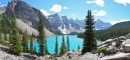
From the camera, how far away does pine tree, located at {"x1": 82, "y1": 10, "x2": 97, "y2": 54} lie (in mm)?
43000

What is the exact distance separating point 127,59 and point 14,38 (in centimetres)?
4639

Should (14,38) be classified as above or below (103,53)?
above

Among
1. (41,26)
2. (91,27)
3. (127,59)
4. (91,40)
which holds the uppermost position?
(41,26)

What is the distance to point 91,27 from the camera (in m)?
44.7

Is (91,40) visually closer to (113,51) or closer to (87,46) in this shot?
(87,46)

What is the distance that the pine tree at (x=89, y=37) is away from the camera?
43.0 metres

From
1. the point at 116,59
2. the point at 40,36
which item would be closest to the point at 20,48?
the point at 40,36

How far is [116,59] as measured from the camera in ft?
84.5

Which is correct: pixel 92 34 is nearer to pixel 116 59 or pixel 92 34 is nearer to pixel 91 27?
pixel 91 27

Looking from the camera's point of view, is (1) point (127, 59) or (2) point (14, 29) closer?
(1) point (127, 59)

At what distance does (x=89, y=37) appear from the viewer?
145ft

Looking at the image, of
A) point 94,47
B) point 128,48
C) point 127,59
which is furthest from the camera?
point 94,47

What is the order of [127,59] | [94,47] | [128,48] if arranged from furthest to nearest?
[94,47], [128,48], [127,59]

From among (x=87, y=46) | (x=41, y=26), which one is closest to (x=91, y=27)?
(x=87, y=46)
